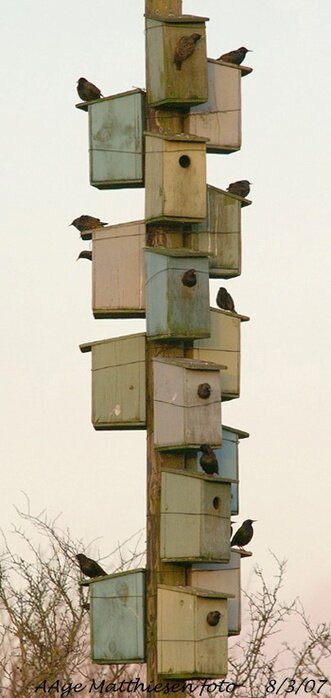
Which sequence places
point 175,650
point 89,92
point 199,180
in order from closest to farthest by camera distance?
point 175,650
point 199,180
point 89,92

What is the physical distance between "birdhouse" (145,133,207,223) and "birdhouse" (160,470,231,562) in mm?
1277

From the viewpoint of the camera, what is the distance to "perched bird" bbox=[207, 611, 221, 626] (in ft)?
25.0

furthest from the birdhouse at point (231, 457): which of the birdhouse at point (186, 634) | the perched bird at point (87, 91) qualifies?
the perched bird at point (87, 91)

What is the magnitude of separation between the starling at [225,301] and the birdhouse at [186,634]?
71.0 inches

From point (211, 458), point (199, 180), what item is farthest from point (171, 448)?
point (199, 180)

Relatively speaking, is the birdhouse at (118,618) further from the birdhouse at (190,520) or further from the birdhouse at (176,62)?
the birdhouse at (176,62)

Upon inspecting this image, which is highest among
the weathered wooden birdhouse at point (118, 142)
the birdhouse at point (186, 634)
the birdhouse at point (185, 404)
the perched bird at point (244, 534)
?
the weathered wooden birdhouse at point (118, 142)

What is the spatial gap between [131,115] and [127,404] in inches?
57.6

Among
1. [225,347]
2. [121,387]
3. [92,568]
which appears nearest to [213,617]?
[92,568]

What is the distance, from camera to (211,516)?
770cm

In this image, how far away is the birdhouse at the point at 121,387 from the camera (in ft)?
26.0

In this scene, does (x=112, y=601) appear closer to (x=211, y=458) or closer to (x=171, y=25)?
(x=211, y=458)

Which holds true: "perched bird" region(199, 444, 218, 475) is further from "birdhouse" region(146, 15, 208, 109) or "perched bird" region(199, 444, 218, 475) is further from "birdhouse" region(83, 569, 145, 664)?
"birdhouse" region(146, 15, 208, 109)

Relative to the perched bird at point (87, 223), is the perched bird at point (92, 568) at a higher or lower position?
lower
